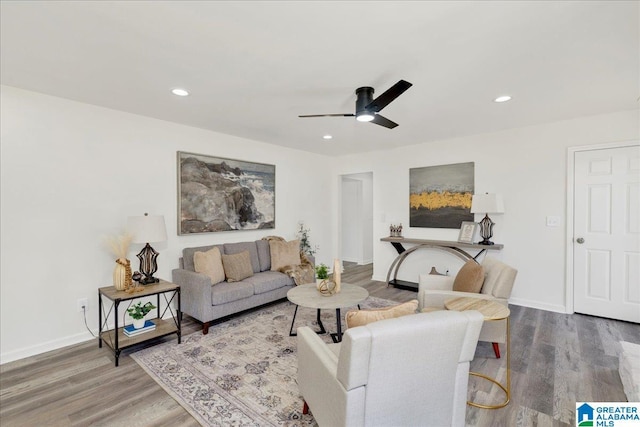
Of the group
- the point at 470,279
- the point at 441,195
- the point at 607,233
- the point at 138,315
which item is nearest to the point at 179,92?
the point at 138,315

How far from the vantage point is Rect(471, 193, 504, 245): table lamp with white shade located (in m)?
3.95

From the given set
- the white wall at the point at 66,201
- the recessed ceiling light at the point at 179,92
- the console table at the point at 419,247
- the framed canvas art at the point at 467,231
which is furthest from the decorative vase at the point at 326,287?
the framed canvas art at the point at 467,231

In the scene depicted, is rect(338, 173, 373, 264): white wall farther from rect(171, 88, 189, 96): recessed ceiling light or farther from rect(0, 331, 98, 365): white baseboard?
rect(0, 331, 98, 365): white baseboard

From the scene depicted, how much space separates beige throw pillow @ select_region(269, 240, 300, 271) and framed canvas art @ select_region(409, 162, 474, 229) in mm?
2088

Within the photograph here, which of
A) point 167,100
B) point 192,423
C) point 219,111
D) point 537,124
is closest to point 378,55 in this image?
point 219,111

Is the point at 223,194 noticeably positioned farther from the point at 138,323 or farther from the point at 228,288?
the point at 138,323

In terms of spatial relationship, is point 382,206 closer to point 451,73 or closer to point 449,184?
point 449,184

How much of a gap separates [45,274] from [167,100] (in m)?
2.04

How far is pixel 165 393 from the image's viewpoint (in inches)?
85.0

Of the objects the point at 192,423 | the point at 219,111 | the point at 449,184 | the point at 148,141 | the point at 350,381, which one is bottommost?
the point at 192,423

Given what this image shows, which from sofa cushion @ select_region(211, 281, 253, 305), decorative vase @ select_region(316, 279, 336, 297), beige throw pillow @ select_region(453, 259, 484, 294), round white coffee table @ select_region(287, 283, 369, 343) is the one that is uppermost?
beige throw pillow @ select_region(453, 259, 484, 294)

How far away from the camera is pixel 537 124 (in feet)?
12.7

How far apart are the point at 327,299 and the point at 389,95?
1885mm

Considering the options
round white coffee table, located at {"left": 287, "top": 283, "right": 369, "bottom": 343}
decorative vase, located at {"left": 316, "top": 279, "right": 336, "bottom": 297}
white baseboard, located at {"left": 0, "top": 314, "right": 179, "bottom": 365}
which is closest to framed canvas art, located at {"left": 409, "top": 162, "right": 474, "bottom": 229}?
round white coffee table, located at {"left": 287, "top": 283, "right": 369, "bottom": 343}
